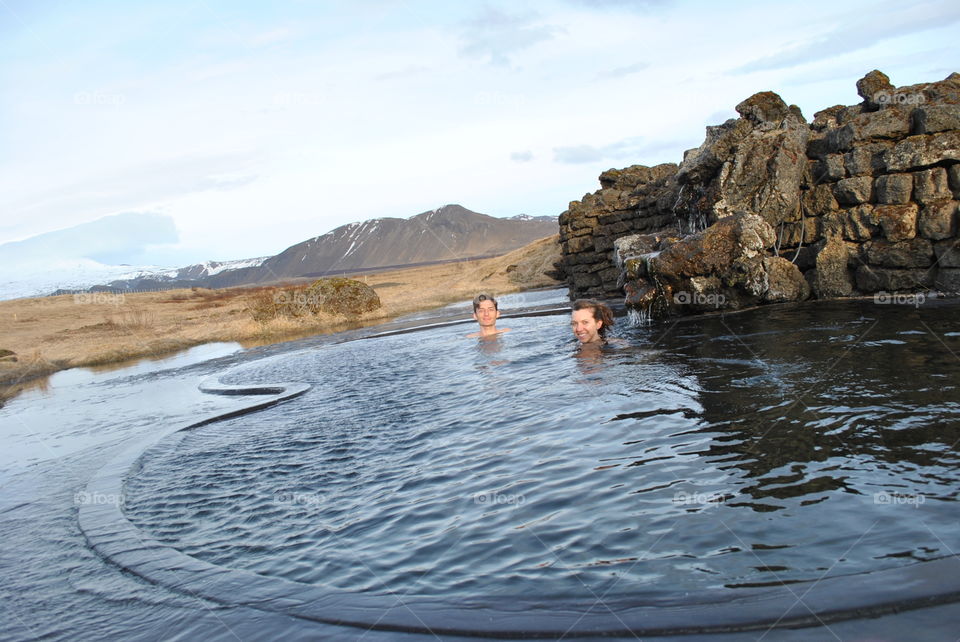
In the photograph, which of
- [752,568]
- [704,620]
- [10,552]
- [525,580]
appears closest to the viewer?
[704,620]

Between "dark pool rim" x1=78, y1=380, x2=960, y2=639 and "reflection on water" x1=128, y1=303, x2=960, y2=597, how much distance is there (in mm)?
135

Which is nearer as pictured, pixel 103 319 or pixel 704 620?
pixel 704 620

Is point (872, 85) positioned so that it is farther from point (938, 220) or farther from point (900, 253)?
point (900, 253)

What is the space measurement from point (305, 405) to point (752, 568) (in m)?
7.59

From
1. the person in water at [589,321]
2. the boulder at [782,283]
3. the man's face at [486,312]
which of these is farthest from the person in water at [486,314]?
the boulder at [782,283]

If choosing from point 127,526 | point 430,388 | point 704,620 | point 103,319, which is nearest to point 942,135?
point 430,388

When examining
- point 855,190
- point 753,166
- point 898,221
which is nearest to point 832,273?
point 898,221

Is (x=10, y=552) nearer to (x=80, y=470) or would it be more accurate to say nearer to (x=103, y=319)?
(x=80, y=470)

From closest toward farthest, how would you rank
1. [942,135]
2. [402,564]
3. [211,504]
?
[402,564] → [211,504] → [942,135]

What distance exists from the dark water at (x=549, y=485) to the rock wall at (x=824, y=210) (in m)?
3.38

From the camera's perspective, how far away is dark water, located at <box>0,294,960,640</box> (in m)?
3.97

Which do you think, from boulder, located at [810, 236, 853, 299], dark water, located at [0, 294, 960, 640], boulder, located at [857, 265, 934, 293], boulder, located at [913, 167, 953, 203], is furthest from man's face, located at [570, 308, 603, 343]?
boulder, located at [913, 167, 953, 203]

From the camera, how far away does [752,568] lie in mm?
3729

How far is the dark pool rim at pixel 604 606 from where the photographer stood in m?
3.24
